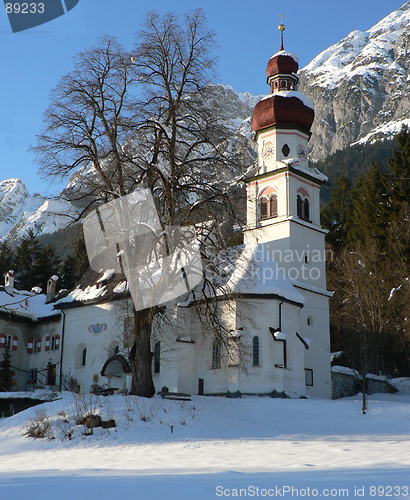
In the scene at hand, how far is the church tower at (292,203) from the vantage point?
34.9 meters

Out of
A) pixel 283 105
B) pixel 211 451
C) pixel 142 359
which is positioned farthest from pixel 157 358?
pixel 283 105

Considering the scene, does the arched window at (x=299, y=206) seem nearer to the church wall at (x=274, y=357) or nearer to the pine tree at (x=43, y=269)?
→ the church wall at (x=274, y=357)

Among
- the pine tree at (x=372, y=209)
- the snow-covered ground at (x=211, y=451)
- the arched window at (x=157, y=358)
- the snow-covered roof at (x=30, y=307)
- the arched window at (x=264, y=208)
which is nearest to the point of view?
the snow-covered ground at (x=211, y=451)

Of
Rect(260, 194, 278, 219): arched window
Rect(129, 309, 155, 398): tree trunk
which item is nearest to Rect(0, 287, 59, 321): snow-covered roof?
Rect(260, 194, 278, 219): arched window

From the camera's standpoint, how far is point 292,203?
36.2 meters

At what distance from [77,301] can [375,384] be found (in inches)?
748

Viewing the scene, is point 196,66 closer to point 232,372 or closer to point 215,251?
point 215,251

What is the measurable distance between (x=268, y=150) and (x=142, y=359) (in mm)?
20244

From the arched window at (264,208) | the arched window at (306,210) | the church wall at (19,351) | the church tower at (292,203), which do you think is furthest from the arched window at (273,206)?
the church wall at (19,351)

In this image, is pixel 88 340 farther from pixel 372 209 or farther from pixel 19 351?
pixel 372 209

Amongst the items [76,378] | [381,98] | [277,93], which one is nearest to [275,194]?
[277,93]

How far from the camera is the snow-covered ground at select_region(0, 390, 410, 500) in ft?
30.4

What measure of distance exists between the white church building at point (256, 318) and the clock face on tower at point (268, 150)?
64 millimetres

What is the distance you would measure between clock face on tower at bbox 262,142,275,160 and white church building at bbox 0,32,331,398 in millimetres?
64
